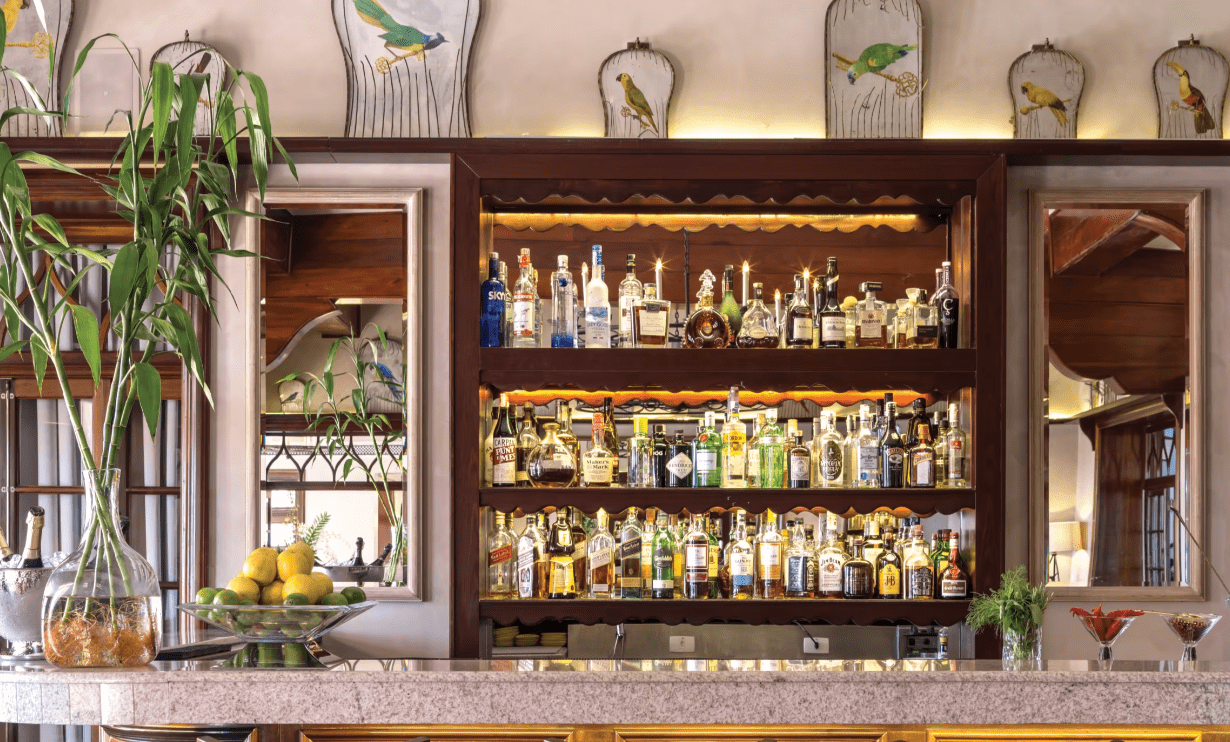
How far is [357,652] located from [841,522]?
138 cm

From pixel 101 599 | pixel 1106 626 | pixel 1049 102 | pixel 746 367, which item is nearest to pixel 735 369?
pixel 746 367

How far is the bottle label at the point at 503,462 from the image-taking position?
279cm

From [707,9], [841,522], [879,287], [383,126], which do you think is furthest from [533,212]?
[841,522]

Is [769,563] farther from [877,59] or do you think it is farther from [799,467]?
[877,59]

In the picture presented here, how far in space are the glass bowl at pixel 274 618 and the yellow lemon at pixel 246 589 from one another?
6cm

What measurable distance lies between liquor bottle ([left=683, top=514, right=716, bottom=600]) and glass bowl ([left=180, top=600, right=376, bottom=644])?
0.90 meters

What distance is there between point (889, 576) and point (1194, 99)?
1.52 m

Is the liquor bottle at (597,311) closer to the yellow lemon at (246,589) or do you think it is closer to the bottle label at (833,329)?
the bottle label at (833,329)

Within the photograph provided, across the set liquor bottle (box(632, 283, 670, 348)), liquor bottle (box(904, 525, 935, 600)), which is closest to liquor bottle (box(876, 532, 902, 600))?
liquor bottle (box(904, 525, 935, 600))

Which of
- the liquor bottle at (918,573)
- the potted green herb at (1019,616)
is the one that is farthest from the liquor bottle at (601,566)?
the potted green herb at (1019,616)

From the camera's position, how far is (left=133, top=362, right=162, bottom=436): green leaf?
75.7 inches

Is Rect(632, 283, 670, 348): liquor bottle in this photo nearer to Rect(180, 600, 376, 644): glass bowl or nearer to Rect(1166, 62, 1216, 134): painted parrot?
Rect(180, 600, 376, 644): glass bowl

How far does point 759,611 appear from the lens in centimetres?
267

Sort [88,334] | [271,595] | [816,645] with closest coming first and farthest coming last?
1. [88,334]
2. [271,595]
3. [816,645]
